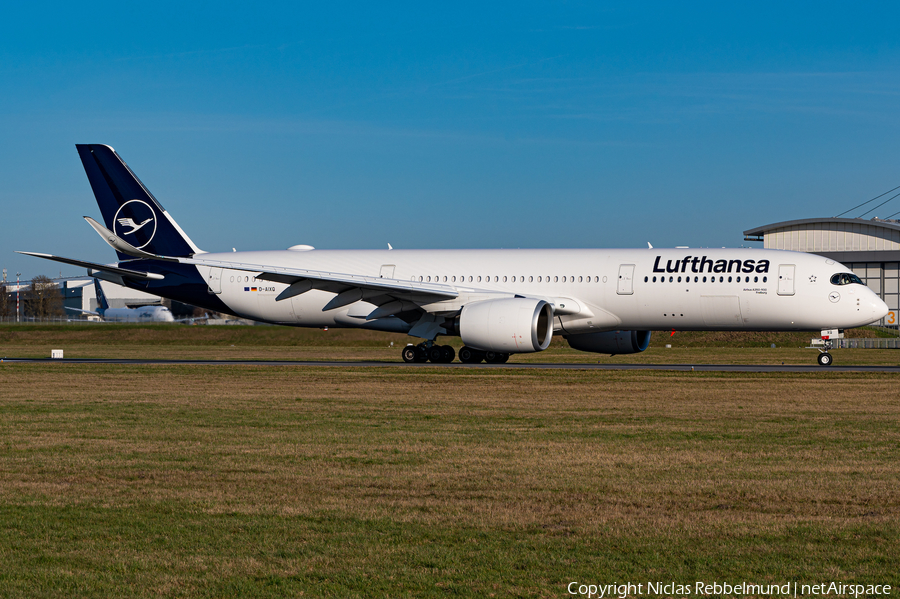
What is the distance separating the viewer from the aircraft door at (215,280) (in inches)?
1430

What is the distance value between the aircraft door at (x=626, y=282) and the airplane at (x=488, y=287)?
0.12ft

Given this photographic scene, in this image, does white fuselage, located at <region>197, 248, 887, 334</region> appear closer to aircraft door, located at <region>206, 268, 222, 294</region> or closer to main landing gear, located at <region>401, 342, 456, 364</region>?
main landing gear, located at <region>401, 342, 456, 364</region>

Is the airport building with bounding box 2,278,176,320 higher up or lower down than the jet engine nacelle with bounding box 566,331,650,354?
higher up

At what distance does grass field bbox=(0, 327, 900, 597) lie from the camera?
6.75 meters

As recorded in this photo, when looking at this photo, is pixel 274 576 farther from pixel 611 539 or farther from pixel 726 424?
pixel 726 424

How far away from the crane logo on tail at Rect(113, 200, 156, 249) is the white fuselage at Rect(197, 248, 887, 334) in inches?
272

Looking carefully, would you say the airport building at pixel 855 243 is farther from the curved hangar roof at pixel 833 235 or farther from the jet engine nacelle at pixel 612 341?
the jet engine nacelle at pixel 612 341

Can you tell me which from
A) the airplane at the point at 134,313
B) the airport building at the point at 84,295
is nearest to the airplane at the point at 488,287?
the airplane at the point at 134,313

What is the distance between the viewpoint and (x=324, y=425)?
603 inches

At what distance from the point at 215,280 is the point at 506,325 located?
12926mm

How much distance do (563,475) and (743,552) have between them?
136 inches

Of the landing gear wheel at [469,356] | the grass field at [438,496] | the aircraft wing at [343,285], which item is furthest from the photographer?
the landing gear wheel at [469,356]

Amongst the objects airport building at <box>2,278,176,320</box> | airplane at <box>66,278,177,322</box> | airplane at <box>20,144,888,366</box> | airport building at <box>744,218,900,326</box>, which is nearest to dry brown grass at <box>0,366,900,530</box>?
airplane at <box>20,144,888,366</box>

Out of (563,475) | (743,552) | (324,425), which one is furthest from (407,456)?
(743,552)
